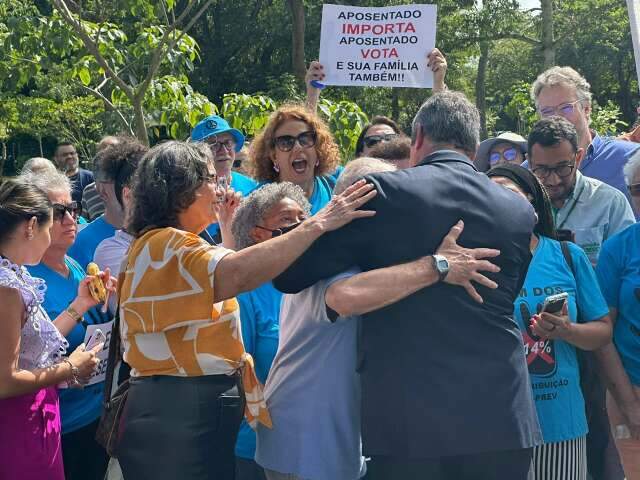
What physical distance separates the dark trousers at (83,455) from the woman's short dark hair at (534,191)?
7.42 ft

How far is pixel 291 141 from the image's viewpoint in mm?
4633

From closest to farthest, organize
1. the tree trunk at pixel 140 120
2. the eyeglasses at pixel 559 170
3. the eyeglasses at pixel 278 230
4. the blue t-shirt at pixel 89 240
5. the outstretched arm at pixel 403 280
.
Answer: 1. the outstretched arm at pixel 403 280
2. the eyeglasses at pixel 278 230
3. the eyeglasses at pixel 559 170
4. the blue t-shirt at pixel 89 240
5. the tree trunk at pixel 140 120

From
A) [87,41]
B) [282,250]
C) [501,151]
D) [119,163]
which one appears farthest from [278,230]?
[87,41]

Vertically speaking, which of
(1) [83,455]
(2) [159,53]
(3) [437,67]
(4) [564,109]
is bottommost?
(1) [83,455]

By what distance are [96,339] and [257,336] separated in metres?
0.92

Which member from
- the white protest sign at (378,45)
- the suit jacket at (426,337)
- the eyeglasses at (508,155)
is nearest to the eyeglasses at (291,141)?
the white protest sign at (378,45)

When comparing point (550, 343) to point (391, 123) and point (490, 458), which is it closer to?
point (490, 458)

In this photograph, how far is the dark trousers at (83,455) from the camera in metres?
3.92

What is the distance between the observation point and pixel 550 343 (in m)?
→ 3.34

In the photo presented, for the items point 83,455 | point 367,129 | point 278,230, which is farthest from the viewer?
point 367,129

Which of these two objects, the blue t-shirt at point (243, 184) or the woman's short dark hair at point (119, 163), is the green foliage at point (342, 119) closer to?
the blue t-shirt at point (243, 184)

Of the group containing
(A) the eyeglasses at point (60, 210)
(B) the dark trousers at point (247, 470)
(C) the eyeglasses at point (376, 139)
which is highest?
(C) the eyeglasses at point (376, 139)

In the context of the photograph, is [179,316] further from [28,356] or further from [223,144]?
[223,144]

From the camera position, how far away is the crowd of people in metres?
2.52
